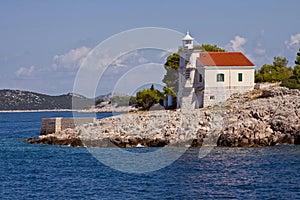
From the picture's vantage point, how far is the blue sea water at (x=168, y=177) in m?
31.9

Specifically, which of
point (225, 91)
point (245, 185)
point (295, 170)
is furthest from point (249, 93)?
point (245, 185)

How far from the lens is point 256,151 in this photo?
46.0 m

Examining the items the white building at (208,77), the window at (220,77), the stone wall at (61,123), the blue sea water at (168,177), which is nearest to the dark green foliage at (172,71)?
the white building at (208,77)

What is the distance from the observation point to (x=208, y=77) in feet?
197

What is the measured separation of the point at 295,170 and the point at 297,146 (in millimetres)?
10739

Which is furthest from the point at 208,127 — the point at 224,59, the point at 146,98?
the point at 146,98

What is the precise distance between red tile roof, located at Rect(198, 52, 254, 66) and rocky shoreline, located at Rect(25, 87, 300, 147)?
16.8ft

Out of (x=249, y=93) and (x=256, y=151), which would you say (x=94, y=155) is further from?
(x=249, y=93)

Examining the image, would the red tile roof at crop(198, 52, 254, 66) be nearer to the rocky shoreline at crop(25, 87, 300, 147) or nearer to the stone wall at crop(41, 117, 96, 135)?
the rocky shoreline at crop(25, 87, 300, 147)

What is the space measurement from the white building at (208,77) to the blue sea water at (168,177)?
12483 millimetres

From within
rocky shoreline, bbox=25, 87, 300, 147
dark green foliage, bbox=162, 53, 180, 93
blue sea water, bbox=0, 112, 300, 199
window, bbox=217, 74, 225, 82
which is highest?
dark green foliage, bbox=162, 53, 180, 93

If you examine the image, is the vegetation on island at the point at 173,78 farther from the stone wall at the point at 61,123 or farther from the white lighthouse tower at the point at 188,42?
the stone wall at the point at 61,123

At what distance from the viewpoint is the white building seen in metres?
60.1

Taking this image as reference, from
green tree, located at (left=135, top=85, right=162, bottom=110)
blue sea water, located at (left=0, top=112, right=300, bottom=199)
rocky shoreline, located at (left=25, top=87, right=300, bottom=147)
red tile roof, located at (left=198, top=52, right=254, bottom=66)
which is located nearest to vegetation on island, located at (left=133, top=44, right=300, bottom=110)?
green tree, located at (left=135, top=85, right=162, bottom=110)
